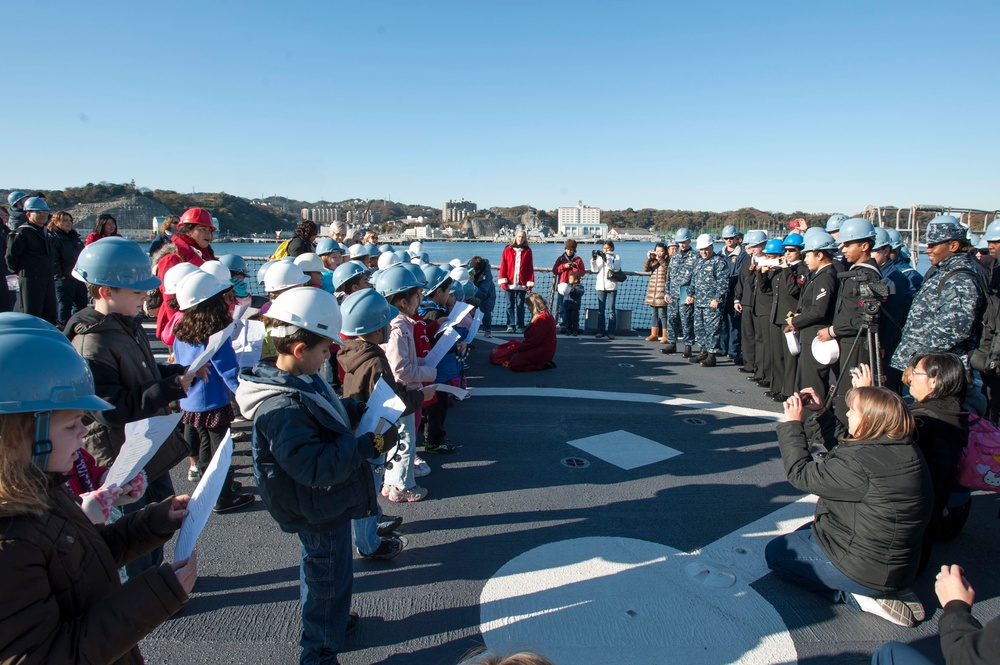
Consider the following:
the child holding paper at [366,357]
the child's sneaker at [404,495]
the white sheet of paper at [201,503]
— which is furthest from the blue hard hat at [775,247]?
the white sheet of paper at [201,503]

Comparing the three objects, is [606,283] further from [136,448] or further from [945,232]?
[136,448]

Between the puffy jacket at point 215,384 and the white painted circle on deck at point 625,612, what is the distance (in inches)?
91.3

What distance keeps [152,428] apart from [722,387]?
731 cm

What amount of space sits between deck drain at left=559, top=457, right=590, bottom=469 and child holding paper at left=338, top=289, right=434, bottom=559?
6.21ft

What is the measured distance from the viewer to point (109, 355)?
109 inches

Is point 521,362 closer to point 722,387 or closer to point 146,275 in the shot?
point 722,387

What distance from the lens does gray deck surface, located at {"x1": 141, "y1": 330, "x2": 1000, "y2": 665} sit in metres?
2.76

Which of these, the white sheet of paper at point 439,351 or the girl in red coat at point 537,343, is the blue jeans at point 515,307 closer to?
the girl in red coat at point 537,343

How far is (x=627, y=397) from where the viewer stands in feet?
23.3

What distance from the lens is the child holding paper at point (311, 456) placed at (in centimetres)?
227

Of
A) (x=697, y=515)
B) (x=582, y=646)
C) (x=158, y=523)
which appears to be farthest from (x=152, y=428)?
(x=697, y=515)

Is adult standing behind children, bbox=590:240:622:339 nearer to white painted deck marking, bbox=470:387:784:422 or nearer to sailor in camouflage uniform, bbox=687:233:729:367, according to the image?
sailor in camouflage uniform, bbox=687:233:729:367

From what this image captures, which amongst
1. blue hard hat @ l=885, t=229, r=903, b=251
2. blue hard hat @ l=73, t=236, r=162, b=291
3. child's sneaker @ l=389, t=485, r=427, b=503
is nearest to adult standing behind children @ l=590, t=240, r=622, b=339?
blue hard hat @ l=885, t=229, r=903, b=251

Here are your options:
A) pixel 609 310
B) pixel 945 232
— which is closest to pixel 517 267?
pixel 609 310
